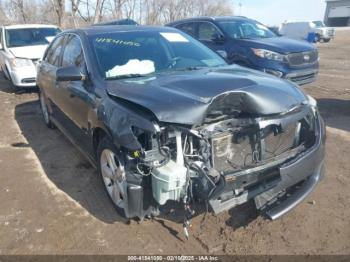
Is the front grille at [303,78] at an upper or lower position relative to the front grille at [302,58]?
lower

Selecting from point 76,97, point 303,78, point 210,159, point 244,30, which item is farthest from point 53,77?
point 303,78

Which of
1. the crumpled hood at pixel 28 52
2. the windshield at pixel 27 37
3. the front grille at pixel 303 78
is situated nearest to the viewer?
the front grille at pixel 303 78

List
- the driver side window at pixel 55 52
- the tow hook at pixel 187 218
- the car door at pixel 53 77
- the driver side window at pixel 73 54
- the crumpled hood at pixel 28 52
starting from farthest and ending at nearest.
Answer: the crumpled hood at pixel 28 52
the driver side window at pixel 55 52
the car door at pixel 53 77
the driver side window at pixel 73 54
the tow hook at pixel 187 218

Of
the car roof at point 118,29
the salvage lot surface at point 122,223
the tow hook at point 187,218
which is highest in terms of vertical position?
the car roof at point 118,29

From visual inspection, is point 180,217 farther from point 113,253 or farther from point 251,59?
point 251,59

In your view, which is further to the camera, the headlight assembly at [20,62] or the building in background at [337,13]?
the building in background at [337,13]

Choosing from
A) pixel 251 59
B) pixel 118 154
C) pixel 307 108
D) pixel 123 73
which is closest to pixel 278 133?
pixel 307 108

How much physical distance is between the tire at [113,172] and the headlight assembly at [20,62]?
21.6 feet

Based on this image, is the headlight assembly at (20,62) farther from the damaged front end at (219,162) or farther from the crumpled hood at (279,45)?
the damaged front end at (219,162)

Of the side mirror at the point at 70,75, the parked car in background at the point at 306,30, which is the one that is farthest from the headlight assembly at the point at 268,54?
the parked car in background at the point at 306,30

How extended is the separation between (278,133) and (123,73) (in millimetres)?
1679

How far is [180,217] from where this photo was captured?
332cm

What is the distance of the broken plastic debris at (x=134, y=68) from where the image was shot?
3575 mm

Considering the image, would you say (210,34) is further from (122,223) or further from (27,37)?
(122,223)
